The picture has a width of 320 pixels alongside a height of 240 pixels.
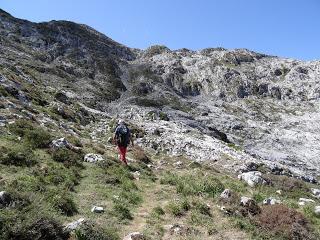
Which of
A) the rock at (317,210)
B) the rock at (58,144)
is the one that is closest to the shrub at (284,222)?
the rock at (317,210)

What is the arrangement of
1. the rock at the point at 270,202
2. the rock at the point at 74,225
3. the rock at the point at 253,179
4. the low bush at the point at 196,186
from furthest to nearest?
the rock at the point at 253,179
the low bush at the point at 196,186
the rock at the point at 270,202
the rock at the point at 74,225

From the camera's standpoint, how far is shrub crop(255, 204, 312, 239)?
13982 millimetres

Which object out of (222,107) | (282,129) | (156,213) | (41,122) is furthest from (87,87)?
(156,213)

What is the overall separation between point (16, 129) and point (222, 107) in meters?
94.3

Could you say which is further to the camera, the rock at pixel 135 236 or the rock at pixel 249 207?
the rock at pixel 249 207

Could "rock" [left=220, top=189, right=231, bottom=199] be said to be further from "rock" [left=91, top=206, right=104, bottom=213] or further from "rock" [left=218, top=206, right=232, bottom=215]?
"rock" [left=91, top=206, right=104, bottom=213]

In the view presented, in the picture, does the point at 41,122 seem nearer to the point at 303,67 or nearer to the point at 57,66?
the point at 57,66

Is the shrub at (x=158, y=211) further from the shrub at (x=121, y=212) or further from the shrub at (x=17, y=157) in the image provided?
the shrub at (x=17, y=157)

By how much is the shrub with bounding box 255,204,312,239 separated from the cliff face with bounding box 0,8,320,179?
34038 mm

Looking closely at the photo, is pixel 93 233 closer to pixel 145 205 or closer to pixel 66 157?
pixel 145 205

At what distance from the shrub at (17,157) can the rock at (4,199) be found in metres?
5.18

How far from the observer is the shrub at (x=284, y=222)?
14.0 meters

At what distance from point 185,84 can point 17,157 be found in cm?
11655

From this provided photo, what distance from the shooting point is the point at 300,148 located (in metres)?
83.7
